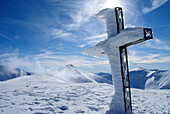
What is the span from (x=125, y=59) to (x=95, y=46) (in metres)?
1.92

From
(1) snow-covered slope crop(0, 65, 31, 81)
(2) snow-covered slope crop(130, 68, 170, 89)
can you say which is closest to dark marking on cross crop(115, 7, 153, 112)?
(1) snow-covered slope crop(0, 65, 31, 81)

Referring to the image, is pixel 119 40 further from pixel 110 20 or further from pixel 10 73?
pixel 10 73

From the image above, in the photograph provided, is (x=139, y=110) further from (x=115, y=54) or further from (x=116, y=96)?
(x=115, y=54)

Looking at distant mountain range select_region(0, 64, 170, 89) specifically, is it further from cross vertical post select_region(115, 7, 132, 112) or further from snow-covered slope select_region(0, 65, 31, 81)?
cross vertical post select_region(115, 7, 132, 112)

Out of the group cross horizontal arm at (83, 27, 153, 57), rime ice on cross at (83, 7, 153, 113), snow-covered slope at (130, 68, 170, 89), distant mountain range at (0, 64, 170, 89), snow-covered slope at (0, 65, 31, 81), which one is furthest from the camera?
snow-covered slope at (130, 68, 170, 89)

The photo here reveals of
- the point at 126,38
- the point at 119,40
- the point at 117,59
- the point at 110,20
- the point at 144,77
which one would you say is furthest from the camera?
the point at 144,77

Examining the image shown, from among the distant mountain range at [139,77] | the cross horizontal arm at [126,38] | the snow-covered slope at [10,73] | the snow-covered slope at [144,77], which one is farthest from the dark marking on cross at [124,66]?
the snow-covered slope at [144,77]

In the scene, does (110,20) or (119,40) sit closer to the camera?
(119,40)

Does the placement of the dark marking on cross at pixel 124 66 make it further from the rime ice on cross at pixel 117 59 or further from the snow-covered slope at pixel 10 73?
the snow-covered slope at pixel 10 73

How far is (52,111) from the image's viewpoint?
16.0 ft

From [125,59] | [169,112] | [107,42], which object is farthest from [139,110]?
[107,42]

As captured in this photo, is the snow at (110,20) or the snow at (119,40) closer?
the snow at (119,40)

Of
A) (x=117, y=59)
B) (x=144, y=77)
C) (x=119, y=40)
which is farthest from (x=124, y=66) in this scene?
(x=144, y=77)

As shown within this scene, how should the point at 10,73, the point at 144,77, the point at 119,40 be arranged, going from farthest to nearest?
1. the point at 144,77
2. the point at 10,73
3. the point at 119,40
